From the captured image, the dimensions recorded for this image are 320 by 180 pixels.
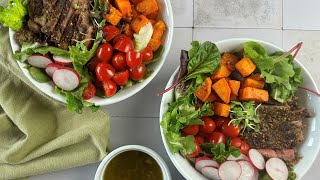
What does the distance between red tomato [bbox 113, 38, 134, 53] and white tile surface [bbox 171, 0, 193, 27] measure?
0.28m

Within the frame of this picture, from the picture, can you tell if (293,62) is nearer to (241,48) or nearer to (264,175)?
(241,48)

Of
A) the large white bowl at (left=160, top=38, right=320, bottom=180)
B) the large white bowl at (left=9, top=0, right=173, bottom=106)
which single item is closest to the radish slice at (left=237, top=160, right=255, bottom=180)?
the large white bowl at (left=160, top=38, right=320, bottom=180)

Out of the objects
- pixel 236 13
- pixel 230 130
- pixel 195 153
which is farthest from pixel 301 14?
pixel 195 153

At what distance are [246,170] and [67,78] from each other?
1.91 feet

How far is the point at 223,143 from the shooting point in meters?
1.46

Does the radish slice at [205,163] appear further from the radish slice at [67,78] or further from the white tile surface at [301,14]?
the white tile surface at [301,14]

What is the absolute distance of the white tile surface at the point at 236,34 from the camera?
5.41 feet

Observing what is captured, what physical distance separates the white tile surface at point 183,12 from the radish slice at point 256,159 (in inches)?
19.0

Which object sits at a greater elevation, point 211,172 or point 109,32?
point 109,32

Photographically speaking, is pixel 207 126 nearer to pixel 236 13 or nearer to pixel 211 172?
pixel 211 172

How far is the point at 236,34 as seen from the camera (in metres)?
1.66

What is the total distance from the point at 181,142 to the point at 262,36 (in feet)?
1.66

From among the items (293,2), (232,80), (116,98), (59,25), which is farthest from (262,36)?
(59,25)

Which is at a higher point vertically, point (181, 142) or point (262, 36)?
point (262, 36)
